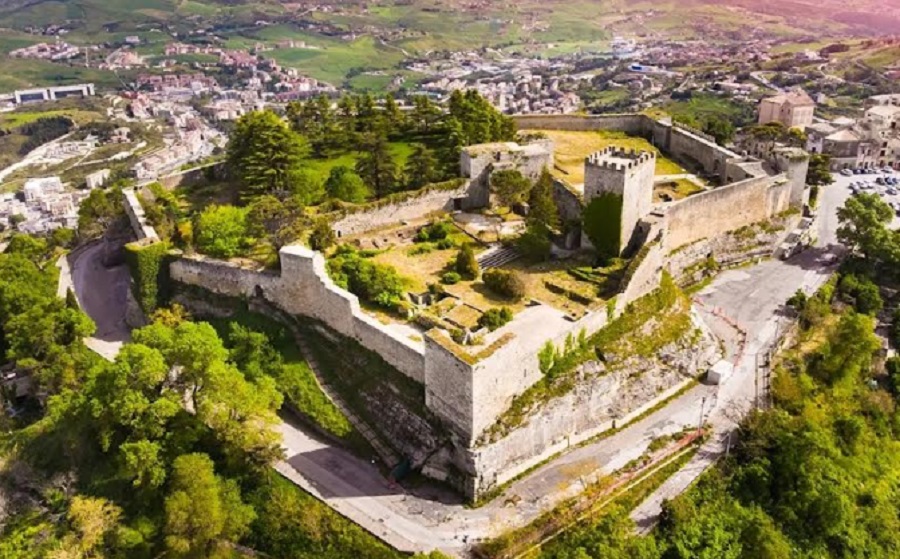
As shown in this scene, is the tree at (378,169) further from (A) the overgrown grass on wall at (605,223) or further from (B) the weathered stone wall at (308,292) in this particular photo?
(A) the overgrown grass on wall at (605,223)

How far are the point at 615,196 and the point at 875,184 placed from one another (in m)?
30.6

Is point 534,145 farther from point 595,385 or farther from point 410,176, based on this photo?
point 595,385

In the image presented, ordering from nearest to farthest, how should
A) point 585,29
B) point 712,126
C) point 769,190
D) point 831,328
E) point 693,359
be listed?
1. point 693,359
2. point 831,328
3. point 769,190
4. point 712,126
5. point 585,29

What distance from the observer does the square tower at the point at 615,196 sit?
3023cm

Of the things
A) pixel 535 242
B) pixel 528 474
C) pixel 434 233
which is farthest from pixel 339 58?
pixel 528 474

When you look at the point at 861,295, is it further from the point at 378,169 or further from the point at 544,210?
the point at 378,169

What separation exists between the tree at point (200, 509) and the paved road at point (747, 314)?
12.8 m

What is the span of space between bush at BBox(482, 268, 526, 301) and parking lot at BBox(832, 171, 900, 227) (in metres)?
31.3

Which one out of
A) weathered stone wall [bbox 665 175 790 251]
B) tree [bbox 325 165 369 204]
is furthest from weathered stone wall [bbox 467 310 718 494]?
tree [bbox 325 165 369 204]

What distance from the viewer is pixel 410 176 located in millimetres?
38594

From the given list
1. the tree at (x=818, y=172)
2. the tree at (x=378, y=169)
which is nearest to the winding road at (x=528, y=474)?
the tree at (x=378, y=169)

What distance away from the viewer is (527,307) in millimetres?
27984

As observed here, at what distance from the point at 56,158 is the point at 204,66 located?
66560 millimetres

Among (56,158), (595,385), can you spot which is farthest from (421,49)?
(595,385)
